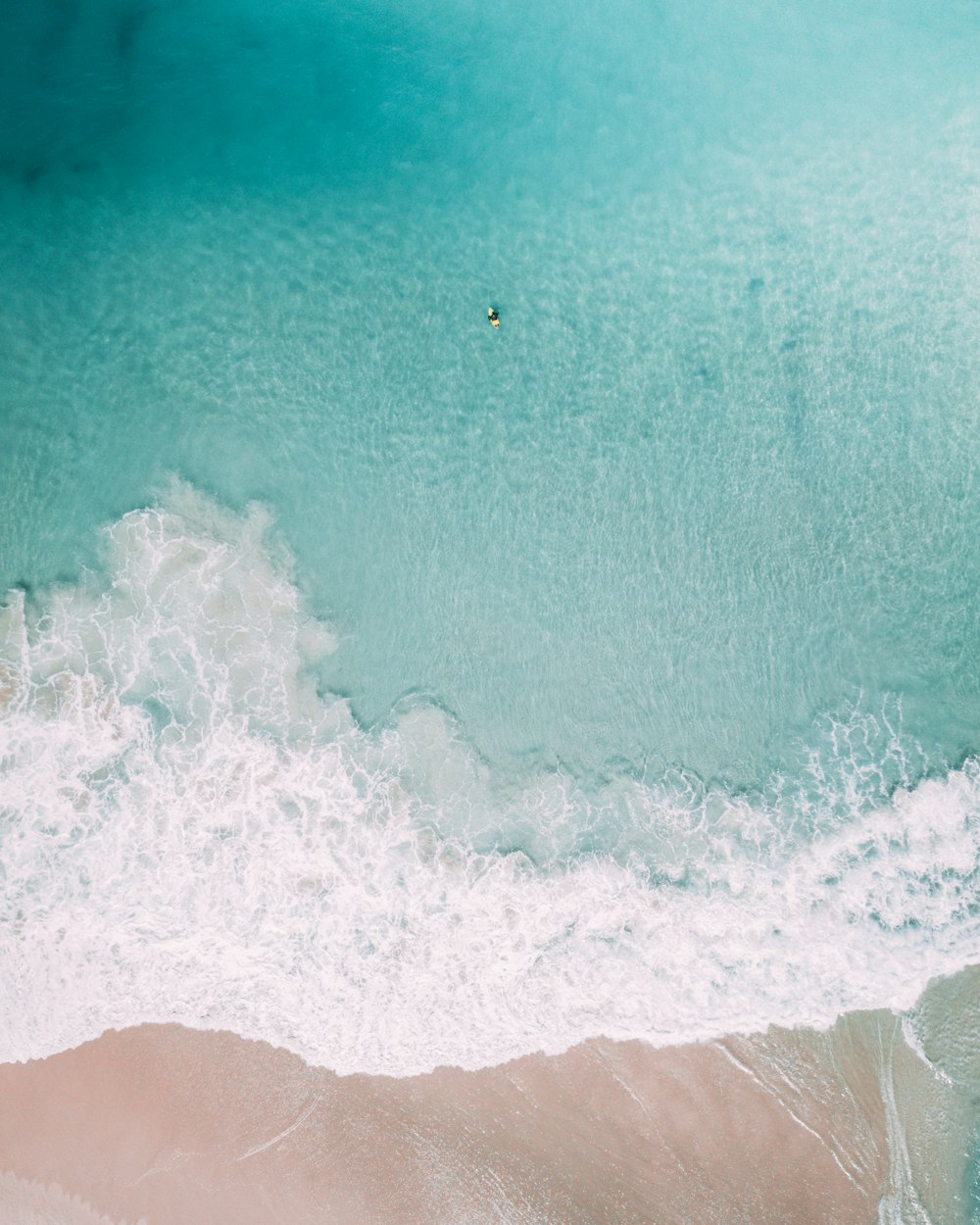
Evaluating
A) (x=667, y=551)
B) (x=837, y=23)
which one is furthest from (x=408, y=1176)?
(x=837, y=23)

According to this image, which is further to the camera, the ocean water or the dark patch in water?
the dark patch in water

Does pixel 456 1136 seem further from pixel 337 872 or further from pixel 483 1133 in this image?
pixel 337 872

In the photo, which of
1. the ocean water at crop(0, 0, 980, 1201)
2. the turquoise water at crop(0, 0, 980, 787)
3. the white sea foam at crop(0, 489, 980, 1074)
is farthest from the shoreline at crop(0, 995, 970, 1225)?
the turquoise water at crop(0, 0, 980, 787)

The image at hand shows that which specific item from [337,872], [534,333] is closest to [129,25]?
[534,333]

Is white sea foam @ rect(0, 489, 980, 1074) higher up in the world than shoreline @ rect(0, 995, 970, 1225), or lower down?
higher up

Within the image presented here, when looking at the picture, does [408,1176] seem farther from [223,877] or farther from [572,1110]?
[223,877]

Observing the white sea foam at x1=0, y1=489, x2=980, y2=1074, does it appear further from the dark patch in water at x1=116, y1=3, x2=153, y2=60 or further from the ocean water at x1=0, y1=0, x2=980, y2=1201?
the dark patch in water at x1=116, y1=3, x2=153, y2=60
